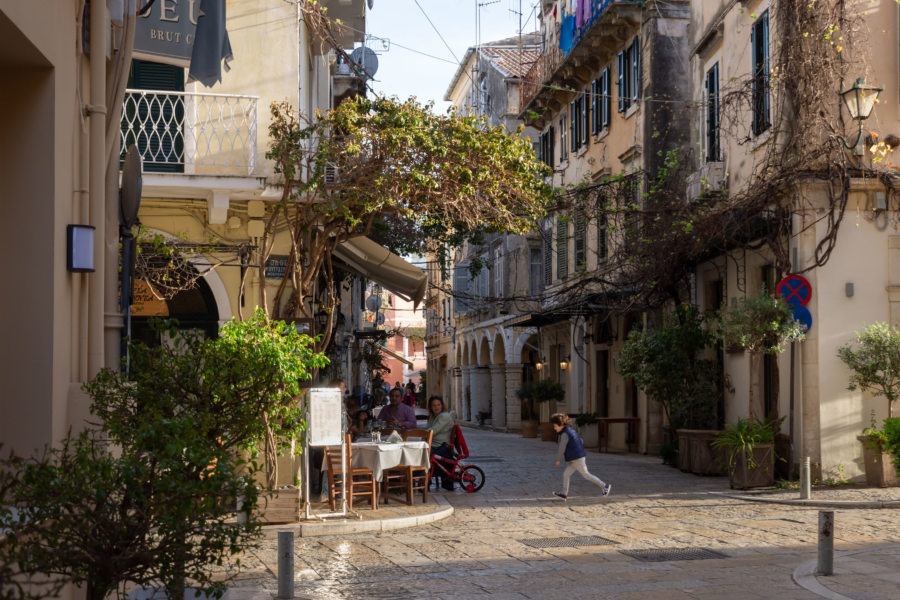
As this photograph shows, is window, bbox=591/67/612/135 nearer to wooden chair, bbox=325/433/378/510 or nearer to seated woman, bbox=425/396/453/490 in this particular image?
seated woman, bbox=425/396/453/490

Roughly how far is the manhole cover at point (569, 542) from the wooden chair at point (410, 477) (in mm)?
3274

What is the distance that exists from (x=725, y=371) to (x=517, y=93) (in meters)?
25.3

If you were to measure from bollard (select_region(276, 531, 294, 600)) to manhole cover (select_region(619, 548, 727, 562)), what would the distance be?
3534 millimetres

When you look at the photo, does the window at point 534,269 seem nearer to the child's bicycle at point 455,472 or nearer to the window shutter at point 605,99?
the window shutter at point 605,99

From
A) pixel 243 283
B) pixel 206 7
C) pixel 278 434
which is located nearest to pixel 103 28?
pixel 206 7

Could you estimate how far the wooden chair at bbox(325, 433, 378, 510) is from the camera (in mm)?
13461

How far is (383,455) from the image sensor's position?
46.3ft

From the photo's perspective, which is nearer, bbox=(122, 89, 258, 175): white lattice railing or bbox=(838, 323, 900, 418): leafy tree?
bbox=(122, 89, 258, 175): white lattice railing

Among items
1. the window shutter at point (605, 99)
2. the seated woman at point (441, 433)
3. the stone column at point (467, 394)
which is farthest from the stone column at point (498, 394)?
the seated woman at point (441, 433)

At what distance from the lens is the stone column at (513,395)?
40531mm

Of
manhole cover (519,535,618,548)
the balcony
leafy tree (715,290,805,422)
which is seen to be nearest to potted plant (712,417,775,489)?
leafy tree (715,290,805,422)

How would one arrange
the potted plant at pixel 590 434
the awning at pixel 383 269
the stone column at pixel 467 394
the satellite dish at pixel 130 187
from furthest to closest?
the stone column at pixel 467 394 < the potted plant at pixel 590 434 < the awning at pixel 383 269 < the satellite dish at pixel 130 187

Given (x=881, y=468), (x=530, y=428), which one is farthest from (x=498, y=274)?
(x=881, y=468)

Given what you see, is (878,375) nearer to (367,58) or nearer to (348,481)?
(348,481)
